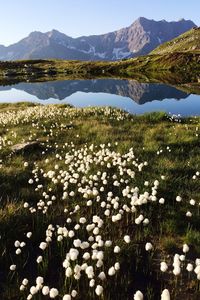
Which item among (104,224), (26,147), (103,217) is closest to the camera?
(104,224)

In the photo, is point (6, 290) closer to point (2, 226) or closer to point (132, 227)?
point (2, 226)

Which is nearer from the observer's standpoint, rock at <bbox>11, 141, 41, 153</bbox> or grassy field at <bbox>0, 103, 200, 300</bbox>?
grassy field at <bbox>0, 103, 200, 300</bbox>

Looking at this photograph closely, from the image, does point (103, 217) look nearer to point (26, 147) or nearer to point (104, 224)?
point (104, 224)

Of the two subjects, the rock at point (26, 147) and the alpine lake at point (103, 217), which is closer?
the alpine lake at point (103, 217)

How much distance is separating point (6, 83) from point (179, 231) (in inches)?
4521

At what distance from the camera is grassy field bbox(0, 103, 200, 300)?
7422 mm

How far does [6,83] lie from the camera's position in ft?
388

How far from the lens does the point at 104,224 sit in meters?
10.0

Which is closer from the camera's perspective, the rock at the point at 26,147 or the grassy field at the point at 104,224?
the grassy field at the point at 104,224

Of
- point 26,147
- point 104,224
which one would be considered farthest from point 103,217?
point 26,147

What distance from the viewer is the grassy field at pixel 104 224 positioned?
24.3ft

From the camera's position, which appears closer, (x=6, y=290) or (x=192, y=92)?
(x=6, y=290)

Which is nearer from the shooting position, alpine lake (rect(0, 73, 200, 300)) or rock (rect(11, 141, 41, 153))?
alpine lake (rect(0, 73, 200, 300))

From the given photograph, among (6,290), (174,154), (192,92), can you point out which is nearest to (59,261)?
(6,290)
